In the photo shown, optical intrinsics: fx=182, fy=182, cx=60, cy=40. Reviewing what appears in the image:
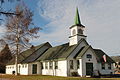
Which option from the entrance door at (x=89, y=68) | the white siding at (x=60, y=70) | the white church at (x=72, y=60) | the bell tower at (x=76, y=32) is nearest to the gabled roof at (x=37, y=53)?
the white church at (x=72, y=60)

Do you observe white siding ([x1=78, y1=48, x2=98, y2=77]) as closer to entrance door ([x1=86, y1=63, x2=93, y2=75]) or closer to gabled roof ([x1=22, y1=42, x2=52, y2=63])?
entrance door ([x1=86, y1=63, x2=93, y2=75])

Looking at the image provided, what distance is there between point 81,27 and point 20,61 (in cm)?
1685

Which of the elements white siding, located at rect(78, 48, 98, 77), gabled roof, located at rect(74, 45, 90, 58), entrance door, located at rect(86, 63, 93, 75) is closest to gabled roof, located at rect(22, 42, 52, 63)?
gabled roof, located at rect(74, 45, 90, 58)

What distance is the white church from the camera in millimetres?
30844

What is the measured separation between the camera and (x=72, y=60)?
31734 mm

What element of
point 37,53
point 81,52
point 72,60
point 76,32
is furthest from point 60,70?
point 37,53

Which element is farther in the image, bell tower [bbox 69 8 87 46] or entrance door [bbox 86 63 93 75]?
bell tower [bbox 69 8 87 46]

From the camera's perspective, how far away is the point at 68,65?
101 ft

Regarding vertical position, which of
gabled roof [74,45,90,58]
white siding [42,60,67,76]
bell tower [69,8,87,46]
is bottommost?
white siding [42,60,67,76]

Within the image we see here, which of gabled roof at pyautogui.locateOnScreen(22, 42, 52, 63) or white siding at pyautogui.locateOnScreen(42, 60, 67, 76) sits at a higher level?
gabled roof at pyautogui.locateOnScreen(22, 42, 52, 63)

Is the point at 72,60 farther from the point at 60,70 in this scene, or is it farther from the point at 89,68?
the point at 89,68

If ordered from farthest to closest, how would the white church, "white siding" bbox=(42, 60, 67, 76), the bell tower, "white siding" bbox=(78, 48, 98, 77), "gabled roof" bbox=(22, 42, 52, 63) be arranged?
"gabled roof" bbox=(22, 42, 52, 63), the bell tower, "white siding" bbox=(42, 60, 67, 76), the white church, "white siding" bbox=(78, 48, 98, 77)

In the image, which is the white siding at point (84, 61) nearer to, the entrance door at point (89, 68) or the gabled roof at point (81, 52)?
the gabled roof at point (81, 52)

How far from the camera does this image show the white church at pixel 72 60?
101 ft
